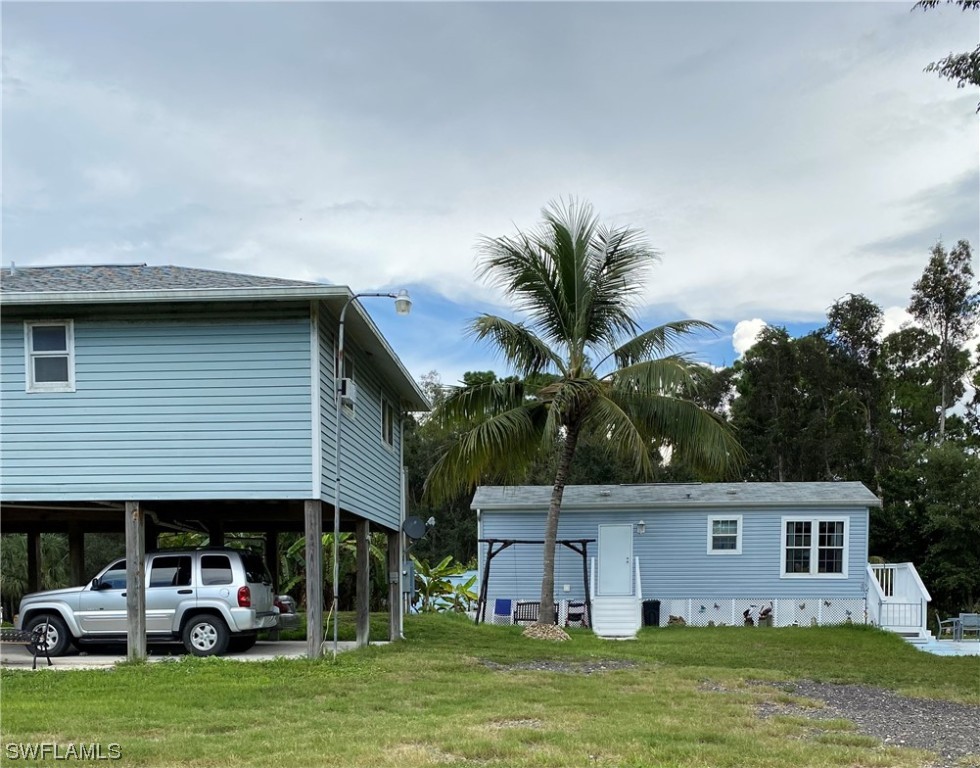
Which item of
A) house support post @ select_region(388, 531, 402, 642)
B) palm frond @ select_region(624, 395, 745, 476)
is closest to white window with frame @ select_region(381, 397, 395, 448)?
house support post @ select_region(388, 531, 402, 642)

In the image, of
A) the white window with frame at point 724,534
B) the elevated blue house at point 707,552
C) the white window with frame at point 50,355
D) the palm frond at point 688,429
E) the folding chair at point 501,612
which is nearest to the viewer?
the white window with frame at point 50,355

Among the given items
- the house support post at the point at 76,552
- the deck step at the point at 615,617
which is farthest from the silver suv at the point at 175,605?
the deck step at the point at 615,617

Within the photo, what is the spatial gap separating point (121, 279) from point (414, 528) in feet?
25.0

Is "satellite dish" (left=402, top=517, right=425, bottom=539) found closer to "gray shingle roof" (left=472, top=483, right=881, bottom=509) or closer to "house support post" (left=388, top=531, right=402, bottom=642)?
"house support post" (left=388, top=531, right=402, bottom=642)

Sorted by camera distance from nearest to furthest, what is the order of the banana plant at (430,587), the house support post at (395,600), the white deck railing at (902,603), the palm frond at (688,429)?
1. the house support post at (395,600)
2. the palm frond at (688,429)
3. the white deck railing at (902,603)
4. the banana plant at (430,587)

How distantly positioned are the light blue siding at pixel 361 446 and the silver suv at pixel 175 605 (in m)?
1.83

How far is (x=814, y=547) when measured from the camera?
979 inches

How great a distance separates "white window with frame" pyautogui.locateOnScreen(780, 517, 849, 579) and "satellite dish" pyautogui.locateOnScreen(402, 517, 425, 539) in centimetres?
1090

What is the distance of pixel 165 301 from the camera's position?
1273 centimetres

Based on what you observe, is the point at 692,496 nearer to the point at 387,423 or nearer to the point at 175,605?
the point at 387,423

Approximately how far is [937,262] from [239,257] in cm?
2784

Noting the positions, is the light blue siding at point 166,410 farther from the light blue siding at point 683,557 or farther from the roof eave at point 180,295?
the light blue siding at point 683,557

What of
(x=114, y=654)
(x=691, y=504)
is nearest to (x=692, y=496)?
(x=691, y=504)

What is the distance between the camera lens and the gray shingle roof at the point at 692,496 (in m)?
24.9
